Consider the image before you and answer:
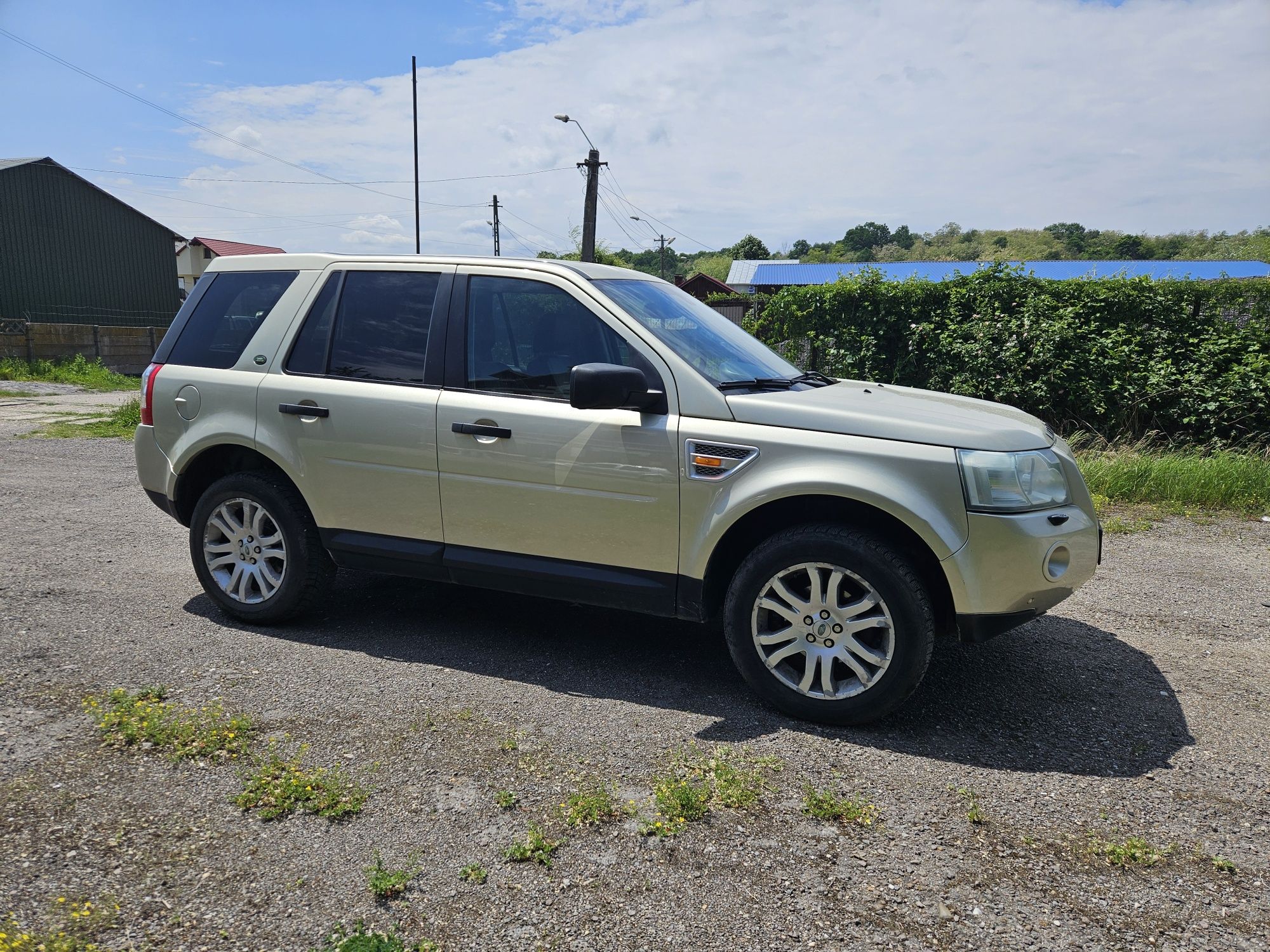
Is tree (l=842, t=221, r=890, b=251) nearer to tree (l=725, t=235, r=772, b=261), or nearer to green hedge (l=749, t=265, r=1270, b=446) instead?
tree (l=725, t=235, r=772, b=261)

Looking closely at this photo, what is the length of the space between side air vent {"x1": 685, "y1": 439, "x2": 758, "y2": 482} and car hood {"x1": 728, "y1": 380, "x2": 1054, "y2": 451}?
0.46ft

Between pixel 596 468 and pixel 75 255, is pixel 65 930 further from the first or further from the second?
pixel 75 255

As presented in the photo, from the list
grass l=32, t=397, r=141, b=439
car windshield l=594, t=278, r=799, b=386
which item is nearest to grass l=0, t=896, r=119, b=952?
car windshield l=594, t=278, r=799, b=386

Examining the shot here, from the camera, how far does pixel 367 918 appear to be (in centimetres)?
254

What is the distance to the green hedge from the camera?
Answer: 929 centimetres

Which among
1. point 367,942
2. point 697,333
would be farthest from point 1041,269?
point 367,942

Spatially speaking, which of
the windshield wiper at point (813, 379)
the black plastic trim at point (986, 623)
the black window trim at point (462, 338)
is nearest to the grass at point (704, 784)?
the black plastic trim at point (986, 623)

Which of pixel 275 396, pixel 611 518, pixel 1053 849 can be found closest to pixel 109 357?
pixel 275 396

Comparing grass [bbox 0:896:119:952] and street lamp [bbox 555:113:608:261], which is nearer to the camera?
grass [bbox 0:896:119:952]

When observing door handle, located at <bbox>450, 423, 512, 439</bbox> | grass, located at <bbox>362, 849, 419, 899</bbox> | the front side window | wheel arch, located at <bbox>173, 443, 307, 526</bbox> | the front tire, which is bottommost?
grass, located at <bbox>362, 849, 419, 899</bbox>

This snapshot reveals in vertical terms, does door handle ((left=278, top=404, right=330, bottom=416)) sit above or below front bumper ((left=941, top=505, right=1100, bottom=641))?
above

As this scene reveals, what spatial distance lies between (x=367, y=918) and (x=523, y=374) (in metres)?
2.48

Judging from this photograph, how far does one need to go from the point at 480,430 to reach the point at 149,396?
216 centimetres

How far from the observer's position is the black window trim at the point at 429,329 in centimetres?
448
